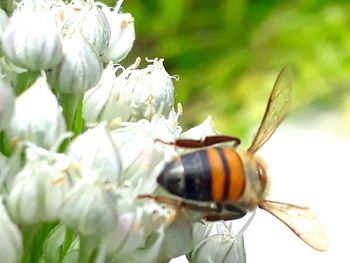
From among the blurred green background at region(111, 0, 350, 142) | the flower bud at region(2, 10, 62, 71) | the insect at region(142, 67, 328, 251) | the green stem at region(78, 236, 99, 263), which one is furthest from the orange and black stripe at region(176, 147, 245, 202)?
the blurred green background at region(111, 0, 350, 142)

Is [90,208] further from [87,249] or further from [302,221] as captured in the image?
[302,221]

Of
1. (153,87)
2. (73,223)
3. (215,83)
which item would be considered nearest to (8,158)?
(73,223)

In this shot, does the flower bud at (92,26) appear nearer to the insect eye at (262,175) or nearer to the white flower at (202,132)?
the white flower at (202,132)

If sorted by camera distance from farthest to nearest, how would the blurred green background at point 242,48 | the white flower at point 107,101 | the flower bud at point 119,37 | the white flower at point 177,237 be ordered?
the blurred green background at point 242,48, the flower bud at point 119,37, the white flower at point 107,101, the white flower at point 177,237

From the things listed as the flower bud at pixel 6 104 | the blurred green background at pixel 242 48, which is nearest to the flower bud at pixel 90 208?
the flower bud at pixel 6 104

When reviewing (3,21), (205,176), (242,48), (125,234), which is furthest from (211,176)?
(242,48)

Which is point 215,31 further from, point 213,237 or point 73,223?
point 73,223
